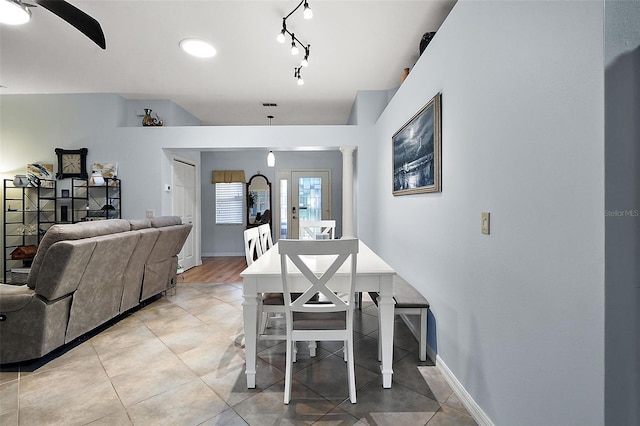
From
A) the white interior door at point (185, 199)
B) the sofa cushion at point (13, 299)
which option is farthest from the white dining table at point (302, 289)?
the white interior door at point (185, 199)

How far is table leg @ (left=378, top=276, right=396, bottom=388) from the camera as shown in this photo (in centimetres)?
184

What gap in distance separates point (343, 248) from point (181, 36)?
2679 millimetres

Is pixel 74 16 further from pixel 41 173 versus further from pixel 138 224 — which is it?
pixel 41 173

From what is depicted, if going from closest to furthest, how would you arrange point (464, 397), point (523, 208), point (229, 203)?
point (523, 208) → point (464, 397) → point (229, 203)

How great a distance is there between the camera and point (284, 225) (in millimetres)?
7242

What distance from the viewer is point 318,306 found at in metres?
1.77

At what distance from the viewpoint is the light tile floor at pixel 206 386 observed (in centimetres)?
162

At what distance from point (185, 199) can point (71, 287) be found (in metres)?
3.23

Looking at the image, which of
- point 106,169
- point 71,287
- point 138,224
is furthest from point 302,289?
point 106,169

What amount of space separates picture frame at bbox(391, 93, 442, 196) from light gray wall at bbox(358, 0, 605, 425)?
0.10m

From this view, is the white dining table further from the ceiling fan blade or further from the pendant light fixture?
the pendant light fixture

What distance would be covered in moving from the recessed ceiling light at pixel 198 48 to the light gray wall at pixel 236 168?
12.8 feet

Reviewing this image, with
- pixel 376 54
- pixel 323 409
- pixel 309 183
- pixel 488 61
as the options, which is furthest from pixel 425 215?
pixel 309 183

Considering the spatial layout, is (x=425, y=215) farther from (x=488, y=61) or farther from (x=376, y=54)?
(x=376, y=54)
